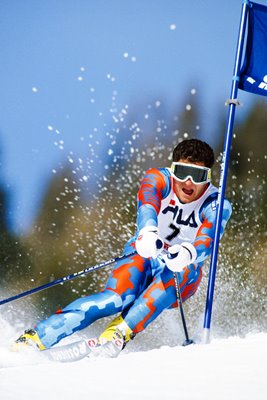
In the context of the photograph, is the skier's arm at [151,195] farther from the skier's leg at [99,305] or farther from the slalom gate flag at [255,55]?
the slalom gate flag at [255,55]

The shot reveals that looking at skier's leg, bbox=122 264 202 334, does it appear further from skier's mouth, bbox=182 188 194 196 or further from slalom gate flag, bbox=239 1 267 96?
slalom gate flag, bbox=239 1 267 96

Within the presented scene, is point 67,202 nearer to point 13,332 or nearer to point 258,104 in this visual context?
point 258,104

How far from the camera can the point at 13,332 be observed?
515 cm

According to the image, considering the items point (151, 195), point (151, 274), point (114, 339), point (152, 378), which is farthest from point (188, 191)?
point (152, 378)

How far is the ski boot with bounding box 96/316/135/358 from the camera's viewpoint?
3771 millimetres

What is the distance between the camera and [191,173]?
4125 millimetres

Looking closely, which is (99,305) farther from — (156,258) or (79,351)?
(156,258)

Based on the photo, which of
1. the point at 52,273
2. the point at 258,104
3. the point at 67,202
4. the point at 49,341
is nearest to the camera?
the point at 49,341

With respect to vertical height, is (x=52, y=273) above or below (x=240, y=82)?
below

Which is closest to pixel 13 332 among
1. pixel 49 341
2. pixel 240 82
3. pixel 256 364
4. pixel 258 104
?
pixel 49 341

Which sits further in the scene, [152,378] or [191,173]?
[191,173]

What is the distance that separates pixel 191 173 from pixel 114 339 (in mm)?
1148

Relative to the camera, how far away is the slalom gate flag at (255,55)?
445 centimetres

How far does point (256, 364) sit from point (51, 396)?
817 mm
